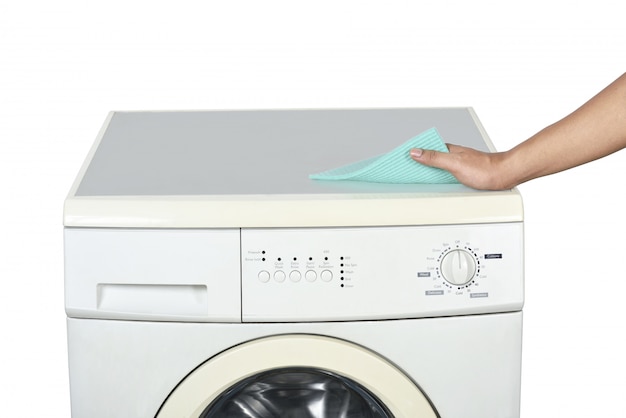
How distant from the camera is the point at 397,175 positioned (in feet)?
9.62

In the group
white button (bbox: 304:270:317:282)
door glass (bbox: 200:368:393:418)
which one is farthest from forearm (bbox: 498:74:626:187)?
door glass (bbox: 200:368:393:418)

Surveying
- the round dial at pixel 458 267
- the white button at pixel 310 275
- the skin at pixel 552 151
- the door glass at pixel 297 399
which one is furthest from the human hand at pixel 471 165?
the door glass at pixel 297 399

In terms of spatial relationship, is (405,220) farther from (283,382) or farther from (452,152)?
(283,382)

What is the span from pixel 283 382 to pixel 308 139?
22.4 inches


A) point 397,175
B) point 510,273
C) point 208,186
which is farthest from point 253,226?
point 510,273

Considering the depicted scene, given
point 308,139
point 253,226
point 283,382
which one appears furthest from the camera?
point 308,139

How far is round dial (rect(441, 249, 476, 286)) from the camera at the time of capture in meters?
2.84

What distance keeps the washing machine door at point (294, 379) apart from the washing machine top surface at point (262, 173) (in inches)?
10.2

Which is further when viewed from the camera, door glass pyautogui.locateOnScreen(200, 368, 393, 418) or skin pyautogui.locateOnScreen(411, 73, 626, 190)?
door glass pyautogui.locateOnScreen(200, 368, 393, 418)

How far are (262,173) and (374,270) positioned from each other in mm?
340

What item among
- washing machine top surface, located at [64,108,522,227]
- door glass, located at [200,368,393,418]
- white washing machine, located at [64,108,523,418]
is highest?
washing machine top surface, located at [64,108,522,227]

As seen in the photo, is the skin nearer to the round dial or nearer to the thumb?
the thumb

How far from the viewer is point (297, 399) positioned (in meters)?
3.07

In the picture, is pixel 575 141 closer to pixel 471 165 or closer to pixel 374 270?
pixel 471 165
